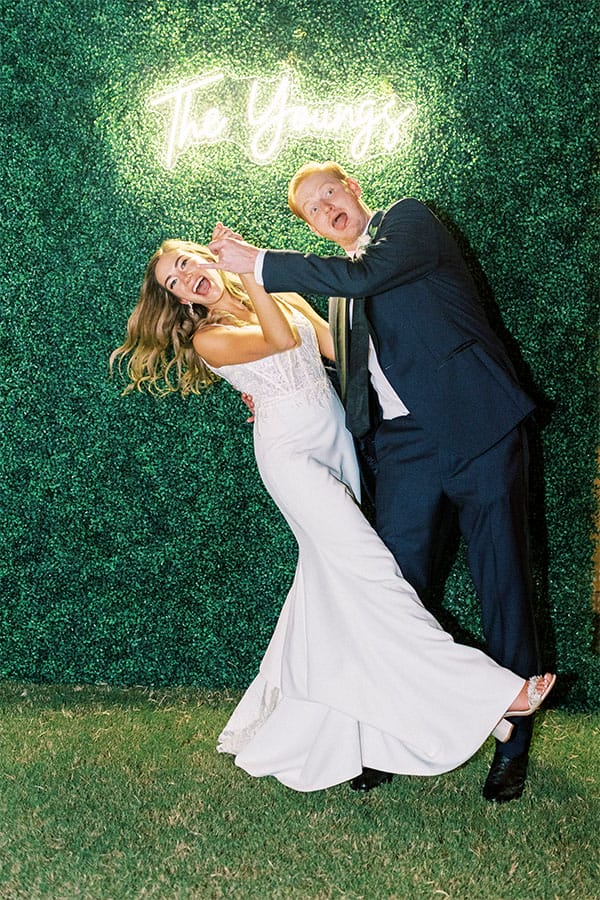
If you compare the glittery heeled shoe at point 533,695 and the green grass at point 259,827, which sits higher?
the glittery heeled shoe at point 533,695

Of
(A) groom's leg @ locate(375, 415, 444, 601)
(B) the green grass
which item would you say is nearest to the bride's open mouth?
(A) groom's leg @ locate(375, 415, 444, 601)

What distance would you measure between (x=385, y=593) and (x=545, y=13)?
1.98 metres

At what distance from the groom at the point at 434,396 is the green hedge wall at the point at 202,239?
2.18 ft

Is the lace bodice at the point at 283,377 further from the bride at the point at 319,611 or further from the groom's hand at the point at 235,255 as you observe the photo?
the groom's hand at the point at 235,255

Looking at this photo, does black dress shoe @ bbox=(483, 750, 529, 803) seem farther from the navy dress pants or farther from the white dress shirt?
the white dress shirt

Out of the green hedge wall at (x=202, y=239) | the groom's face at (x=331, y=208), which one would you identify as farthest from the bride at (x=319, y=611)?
the green hedge wall at (x=202, y=239)

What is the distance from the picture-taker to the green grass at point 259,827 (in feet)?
7.83

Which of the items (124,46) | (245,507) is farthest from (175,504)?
(124,46)

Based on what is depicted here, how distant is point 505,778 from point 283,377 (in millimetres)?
1303

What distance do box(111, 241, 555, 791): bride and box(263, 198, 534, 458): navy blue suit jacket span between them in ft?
1.08

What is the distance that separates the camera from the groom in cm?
265

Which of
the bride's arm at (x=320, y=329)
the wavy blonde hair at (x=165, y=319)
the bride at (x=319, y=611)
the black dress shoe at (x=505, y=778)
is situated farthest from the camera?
the bride's arm at (x=320, y=329)

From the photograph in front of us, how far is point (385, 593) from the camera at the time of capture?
276cm

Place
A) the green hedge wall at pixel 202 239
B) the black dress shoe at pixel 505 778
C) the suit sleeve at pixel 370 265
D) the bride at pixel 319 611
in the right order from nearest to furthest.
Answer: the suit sleeve at pixel 370 265
the bride at pixel 319 611
the black dress shoe at pixel 505 778
the green hedge wall at pixel 202 239
